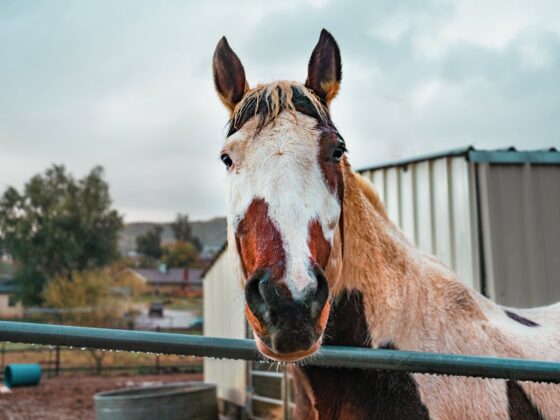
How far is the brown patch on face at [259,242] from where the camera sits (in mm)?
1666

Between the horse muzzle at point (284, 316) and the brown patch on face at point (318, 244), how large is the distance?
0.53 ft

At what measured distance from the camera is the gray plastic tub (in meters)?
8.52

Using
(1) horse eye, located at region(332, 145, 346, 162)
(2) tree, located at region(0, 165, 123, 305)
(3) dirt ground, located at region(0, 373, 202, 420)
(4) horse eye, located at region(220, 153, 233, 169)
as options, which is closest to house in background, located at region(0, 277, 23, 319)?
(2) tree, located at region(0, 165, 123, 305)

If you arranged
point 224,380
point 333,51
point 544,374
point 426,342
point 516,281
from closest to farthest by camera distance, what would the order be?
point 544,374 → point 426,342 → point 333,51 → point 516,281 → point 224,380

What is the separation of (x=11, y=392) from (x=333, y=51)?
16.1 metres

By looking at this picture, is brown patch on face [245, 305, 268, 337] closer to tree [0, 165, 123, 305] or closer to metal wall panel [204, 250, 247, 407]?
metal wall panel [204, 250, 247, 407]

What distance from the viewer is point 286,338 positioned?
1.56 metres

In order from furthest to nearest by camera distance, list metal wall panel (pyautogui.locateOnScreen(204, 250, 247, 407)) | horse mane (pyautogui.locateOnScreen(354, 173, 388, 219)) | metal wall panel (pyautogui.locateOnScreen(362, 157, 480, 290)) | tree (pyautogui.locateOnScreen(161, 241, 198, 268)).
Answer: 1. tree (pyautogui.locateOnScreen(161, 241, 198, 268))
2. metal wall panel (pyautogui.locateOnScreen(204, 250, 247, 407))
3. metal wall panel (pyautogui.locateOnScreen(362, 157, 480, 290))
4. horse mane (pyautogui.locateOnScreen(354, 173, 388, 219))

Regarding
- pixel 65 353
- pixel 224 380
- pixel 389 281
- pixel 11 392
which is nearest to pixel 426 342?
pixel 389 281

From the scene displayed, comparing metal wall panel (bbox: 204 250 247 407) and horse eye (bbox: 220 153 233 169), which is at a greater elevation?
horse eye (bbox: 220 153 233 169)

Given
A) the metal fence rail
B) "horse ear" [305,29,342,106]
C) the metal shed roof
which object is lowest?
the metal fence rail

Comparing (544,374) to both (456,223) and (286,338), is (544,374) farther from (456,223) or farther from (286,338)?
(456,223)

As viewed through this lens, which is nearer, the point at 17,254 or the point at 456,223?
the point at 456,223

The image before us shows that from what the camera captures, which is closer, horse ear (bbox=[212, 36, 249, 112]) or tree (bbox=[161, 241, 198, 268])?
horse ear (bbox=[212, 36, 249, 112])
